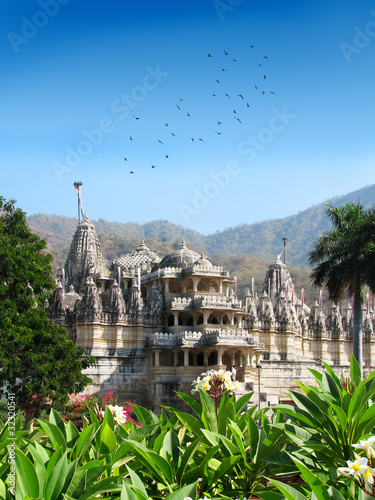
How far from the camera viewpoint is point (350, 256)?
3478 centimetres

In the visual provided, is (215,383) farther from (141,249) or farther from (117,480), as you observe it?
(141,249)

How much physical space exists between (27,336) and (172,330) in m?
17.1

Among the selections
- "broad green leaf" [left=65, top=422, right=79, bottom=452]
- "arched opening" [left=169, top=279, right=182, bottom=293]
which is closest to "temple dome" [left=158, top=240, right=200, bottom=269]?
"arched opening" [left=169, top=279, right=182, bottom=293]

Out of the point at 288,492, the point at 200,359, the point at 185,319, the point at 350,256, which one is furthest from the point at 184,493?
the point at 185,319

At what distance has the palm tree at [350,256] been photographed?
33.6 metres

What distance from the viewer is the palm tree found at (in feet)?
110

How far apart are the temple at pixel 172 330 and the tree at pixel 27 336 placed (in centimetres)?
1018

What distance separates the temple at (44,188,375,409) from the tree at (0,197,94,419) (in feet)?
33.4

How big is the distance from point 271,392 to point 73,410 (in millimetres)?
14445

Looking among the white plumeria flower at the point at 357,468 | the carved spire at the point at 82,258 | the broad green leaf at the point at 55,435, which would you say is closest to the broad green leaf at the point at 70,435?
the broad green leaf at the point at 55,435

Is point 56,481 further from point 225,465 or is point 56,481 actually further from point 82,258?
point 82,258

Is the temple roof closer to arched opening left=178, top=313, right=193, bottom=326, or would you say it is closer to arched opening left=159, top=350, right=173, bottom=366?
arched opening left=178, top=313, right=193, bottom=326

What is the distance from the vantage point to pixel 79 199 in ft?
220

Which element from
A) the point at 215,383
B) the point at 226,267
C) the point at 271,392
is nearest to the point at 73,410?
the point at 271,392
